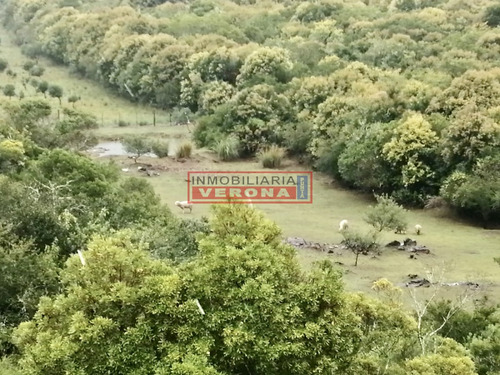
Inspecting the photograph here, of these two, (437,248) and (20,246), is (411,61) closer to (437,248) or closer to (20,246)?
(437,248)

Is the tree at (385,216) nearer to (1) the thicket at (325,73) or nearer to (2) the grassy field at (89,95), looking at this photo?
(1) the thicket at (325,73)

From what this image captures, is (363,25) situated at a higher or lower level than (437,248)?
higher

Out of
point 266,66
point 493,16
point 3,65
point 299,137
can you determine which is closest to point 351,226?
point 299,137

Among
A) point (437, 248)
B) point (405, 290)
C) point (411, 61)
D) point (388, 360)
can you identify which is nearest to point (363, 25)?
point (411, 61)

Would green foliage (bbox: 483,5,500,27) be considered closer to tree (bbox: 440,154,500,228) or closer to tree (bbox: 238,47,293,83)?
tree (bbox: 238,47,293,83)

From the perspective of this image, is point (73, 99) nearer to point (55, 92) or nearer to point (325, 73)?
point (55, 92)

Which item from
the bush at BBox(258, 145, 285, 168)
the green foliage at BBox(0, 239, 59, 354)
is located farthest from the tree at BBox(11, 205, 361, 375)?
the bush at BBox(258, 145, 285, 168)
